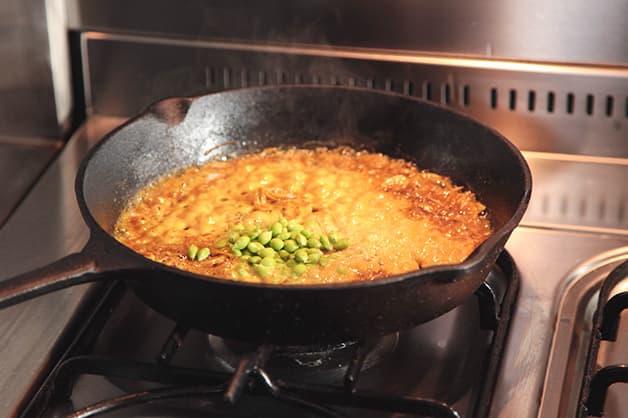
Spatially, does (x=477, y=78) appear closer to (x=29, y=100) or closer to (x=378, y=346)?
(x=378, y=346)

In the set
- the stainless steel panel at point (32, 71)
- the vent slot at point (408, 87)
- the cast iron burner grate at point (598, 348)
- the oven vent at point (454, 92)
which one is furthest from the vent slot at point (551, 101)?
the stainless steel panel at point (32, 71)

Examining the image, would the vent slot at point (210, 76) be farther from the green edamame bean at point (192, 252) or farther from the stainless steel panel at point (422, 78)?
the green edamame bean at point (192, 252)

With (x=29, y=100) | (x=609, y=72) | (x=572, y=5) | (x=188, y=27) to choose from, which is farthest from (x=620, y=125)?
(x=29, y=100)

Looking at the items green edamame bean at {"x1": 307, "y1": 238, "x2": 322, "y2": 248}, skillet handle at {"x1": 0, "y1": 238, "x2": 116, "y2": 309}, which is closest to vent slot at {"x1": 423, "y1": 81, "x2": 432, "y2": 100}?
green edamame bean at {"x1": 307, "y1": 238, "x2": 322, "y2": 248}

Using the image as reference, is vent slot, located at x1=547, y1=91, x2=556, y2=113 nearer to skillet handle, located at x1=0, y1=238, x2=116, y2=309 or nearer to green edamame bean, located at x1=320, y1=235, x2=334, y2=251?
green edamame bean, located at x1=320, y1=235, x2=334, y2=251

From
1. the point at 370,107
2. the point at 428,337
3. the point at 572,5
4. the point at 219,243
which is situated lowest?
the point at 428,337

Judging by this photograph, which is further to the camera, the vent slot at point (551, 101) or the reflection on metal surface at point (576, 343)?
the vent slot at point (551, 101)
